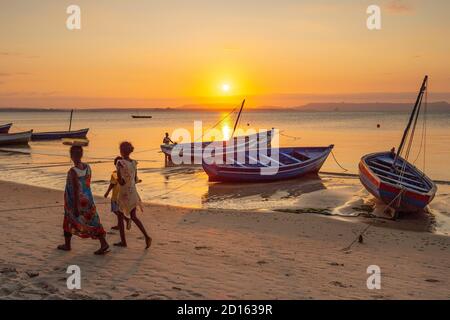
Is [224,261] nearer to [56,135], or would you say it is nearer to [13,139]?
[13,139]

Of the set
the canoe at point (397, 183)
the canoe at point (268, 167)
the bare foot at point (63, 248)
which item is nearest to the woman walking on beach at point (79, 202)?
the bare foot at point (63, 248)

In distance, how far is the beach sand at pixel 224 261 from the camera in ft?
20.1

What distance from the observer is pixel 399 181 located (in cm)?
1562

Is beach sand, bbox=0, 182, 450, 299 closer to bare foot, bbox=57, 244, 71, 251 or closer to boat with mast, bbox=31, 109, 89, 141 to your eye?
bare foot, bbox=57, 244, 71, 251

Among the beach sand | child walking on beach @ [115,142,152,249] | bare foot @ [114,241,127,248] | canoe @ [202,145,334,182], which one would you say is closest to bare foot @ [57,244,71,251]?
the beach sand

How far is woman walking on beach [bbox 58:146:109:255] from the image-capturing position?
707cm

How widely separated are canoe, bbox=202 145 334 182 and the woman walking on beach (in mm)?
12842

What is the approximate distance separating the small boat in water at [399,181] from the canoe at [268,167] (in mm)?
4160

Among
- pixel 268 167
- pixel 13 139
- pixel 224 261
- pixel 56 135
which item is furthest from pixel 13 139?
pixel 224 261

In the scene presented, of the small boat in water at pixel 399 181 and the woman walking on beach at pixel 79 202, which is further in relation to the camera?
the small boat in water at pixel 399 181

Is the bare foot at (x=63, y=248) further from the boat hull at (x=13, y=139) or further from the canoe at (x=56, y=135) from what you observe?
the canoe at (x=56, y=135)

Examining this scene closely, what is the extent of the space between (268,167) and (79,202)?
14.4 m
